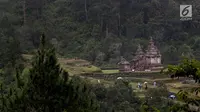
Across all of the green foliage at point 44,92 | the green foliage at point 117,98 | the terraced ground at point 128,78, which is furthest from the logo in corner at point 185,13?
the green foliage at point 44,92

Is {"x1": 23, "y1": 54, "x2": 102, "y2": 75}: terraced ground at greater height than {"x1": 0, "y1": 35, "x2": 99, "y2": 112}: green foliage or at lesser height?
lesser

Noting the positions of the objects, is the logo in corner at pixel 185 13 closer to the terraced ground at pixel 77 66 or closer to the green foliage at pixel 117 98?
the terraced ground at pixel 77 66

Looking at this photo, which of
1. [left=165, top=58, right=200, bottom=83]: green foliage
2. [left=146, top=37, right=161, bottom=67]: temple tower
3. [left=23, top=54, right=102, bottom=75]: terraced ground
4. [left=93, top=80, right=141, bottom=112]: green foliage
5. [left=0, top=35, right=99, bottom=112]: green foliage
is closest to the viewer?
[left=165, top=58, right=200, bottom=83]: green foliage

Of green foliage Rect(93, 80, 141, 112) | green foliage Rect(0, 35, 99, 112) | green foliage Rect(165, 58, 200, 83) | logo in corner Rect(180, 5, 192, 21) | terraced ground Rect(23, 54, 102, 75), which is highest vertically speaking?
logo in corner Rect(180, 5, 192, 21)

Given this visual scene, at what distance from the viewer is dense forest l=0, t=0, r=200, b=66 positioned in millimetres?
42375

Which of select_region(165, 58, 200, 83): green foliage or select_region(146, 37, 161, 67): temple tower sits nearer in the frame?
select_region(165, 58, 200, 83): green foliage

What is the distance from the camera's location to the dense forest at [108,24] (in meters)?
42.4

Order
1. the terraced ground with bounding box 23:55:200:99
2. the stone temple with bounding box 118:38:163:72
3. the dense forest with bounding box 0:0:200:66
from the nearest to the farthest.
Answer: the terraced ground with bounding box 23:55:200:99 → the stone temple with bounding box 118:38:163:72 → the dense forest with bounding box 0:0:200:66

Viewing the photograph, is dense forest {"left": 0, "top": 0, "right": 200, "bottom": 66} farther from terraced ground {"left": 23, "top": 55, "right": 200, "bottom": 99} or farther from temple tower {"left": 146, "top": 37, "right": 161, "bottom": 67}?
terraced ground {"left": 23, "top": 55, "right": 200, "bottom": 99}

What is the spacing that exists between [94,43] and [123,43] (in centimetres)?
293

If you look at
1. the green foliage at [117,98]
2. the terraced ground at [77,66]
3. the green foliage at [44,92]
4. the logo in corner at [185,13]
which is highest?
the logo in corner at [185,13]

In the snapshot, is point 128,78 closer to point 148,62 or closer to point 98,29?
point 148,62

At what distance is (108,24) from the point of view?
47656 mm

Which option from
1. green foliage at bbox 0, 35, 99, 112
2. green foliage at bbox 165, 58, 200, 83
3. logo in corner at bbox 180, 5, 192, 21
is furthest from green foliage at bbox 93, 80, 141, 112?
logo in corner at bbox 180, 5, 192, 21
